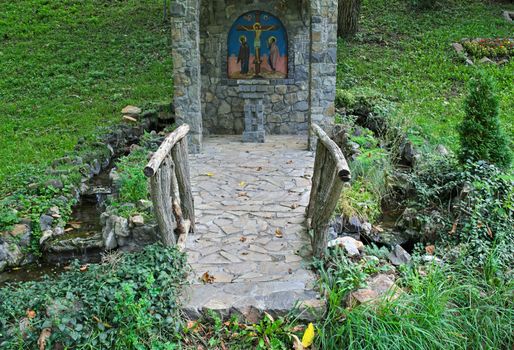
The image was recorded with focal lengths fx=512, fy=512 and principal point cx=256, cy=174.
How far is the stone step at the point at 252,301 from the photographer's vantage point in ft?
13.1

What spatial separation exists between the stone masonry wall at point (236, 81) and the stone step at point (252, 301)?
606 centimetres

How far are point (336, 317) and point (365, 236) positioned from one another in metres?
1.91

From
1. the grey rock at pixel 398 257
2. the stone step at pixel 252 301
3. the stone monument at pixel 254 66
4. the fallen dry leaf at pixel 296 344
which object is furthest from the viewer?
the stone monument at pixel 254 66

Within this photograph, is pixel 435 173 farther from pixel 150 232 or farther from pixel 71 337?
pixel 71 337

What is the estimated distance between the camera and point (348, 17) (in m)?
14.3

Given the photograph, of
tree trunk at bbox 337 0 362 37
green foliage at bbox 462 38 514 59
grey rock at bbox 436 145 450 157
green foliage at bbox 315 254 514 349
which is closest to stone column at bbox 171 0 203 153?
grey rock at bbox 436 145 450 157

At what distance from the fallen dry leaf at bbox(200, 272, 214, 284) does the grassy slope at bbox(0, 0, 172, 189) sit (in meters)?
4.10

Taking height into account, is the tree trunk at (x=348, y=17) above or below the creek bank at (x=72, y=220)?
above

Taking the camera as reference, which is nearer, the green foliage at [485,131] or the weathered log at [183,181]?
the weathered log at [183,181]

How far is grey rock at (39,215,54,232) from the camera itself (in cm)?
612

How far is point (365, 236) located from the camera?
224 inches

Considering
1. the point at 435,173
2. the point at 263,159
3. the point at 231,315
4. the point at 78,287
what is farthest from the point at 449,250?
the point at 263,159

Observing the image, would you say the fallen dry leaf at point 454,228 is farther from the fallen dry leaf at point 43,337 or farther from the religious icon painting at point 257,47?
the religious icon painting at point 257,47

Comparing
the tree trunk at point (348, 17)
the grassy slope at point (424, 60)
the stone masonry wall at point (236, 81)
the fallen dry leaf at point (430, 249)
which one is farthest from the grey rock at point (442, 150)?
the tree trunk at point (348, 17)
